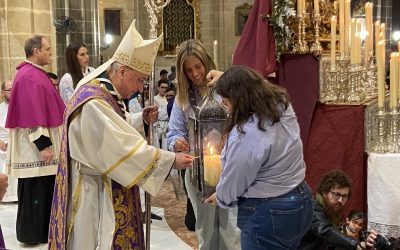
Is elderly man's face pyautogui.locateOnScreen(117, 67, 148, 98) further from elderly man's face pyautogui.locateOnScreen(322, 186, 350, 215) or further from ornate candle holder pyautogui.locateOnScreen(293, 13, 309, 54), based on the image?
ornate candle holder pyautogui.locateOnScreen(293, 13, 309, 54)

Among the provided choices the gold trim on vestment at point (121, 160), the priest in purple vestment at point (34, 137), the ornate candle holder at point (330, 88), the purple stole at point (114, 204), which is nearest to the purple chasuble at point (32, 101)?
the priest in purple vestment at point (34, 137)

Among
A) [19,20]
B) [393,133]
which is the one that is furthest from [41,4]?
[393,133]

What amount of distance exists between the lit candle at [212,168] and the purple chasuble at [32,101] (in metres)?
2.15

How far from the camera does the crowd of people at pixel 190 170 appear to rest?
260cm

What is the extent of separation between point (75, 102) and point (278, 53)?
1.83 meters

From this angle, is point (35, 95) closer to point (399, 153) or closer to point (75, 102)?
point (75, 102)

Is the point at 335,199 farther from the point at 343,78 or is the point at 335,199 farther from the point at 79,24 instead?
the point at 79,24

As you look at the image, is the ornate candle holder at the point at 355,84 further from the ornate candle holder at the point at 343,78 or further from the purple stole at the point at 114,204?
the purple stole at the point at 114,204

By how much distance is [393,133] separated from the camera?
3.69m

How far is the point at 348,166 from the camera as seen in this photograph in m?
4.03

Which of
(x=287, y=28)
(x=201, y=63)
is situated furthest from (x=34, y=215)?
(x=287, y=28)

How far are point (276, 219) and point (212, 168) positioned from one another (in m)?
0.53

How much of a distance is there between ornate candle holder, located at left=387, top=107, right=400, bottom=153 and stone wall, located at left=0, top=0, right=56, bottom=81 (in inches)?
199

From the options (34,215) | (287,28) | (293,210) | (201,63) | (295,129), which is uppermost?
(287,28)
